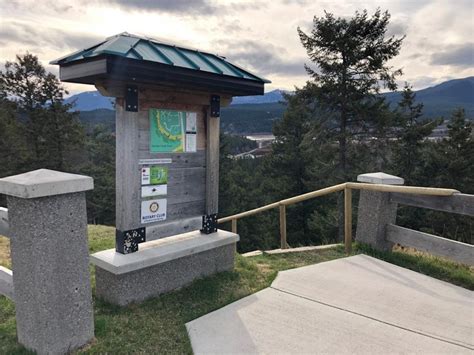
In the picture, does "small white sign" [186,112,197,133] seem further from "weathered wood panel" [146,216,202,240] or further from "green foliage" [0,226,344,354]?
"green foliage" [0,226,344,354]

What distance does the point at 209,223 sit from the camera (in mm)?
4559

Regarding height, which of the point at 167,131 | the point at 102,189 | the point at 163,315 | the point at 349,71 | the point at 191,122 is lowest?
the point at 102,189

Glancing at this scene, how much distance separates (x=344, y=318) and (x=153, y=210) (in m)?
2.20

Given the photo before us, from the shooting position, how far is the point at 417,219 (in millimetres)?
24078

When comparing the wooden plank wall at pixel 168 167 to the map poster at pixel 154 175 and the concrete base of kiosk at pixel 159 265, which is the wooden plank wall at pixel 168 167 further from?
the concrete base of kiosk at pixel 159 265

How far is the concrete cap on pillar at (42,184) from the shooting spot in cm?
248

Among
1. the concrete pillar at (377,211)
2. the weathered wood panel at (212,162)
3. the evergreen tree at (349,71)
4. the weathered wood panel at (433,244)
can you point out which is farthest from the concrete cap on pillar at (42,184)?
the evergreen tree at (349,71)

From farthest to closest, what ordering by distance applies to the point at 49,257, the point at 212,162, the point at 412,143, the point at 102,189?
the point at 102,189, the point at 412,143, the point at 212,162, the point at 49,257

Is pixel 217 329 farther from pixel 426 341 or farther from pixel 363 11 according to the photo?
pixel 363 11

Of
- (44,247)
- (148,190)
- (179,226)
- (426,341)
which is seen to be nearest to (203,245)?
(179,226)

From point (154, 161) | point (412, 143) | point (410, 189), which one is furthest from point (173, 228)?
point (412, 143)

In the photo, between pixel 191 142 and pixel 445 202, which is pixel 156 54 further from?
pixel 445 202

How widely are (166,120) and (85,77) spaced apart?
0.94m

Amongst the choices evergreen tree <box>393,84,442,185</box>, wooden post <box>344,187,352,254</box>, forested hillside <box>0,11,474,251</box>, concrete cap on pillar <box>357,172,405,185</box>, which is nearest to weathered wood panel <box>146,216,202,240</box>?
wooden post <box>344,187,352,254</box>
